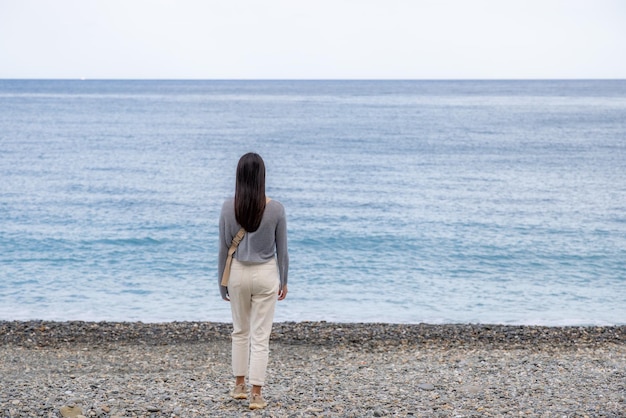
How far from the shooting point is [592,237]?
22.4 metres

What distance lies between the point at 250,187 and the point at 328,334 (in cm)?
605

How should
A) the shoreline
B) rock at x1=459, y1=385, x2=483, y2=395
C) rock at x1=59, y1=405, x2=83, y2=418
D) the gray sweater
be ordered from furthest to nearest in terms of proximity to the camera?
the shoreline, rock at x1=459, y1=385, x2=483, y2=395, rock at x1=59, y1=405, x2=83, y2=418, the gray sweater

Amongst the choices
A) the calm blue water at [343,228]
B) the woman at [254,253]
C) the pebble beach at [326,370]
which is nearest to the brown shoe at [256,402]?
the pebble beach at [326,370]

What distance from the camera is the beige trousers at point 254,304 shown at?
6.45 metres

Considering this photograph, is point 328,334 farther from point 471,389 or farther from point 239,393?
point 239,393

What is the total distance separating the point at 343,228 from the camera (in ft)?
76.0

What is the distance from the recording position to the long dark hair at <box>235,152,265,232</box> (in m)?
6.29

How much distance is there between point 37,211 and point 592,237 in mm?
18225

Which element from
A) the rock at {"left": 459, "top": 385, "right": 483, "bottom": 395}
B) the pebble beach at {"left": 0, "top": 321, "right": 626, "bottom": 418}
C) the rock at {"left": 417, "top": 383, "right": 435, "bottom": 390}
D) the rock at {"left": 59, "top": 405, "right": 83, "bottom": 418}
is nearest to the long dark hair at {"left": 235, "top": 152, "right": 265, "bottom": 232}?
the pebble beach at {"left": 0, "top": 321, "right": 626, "bottom": 418}

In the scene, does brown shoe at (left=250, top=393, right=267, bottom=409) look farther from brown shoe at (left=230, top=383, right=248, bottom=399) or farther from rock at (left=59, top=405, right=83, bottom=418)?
rock at (left=59, top=405, right=83, bottom=418)

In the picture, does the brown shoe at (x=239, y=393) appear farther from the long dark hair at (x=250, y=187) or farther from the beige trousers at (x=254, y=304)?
the long dark hair at (x=250, y=187)

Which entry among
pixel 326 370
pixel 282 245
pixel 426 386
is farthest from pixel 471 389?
pixel 282 245

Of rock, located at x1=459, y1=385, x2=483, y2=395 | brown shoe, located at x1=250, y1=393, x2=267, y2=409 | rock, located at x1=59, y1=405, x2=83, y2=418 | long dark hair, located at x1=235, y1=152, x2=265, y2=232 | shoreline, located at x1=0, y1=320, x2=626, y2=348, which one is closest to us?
long dark hair, located at x1=235, y1=152, x2=265, y2=232

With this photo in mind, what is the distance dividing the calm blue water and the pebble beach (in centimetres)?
267
